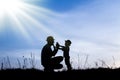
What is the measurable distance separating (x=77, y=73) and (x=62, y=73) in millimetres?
614

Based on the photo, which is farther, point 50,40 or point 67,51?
point 67,51

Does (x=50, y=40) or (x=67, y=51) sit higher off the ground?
(x=50, y=40)

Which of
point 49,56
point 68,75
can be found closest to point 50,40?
point 49,56

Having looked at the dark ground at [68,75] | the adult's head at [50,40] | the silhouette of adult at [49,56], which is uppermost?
the adult's head at [50,40]

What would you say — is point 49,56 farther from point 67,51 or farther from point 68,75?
point 68,75

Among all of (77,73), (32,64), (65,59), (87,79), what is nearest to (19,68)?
(32,64)

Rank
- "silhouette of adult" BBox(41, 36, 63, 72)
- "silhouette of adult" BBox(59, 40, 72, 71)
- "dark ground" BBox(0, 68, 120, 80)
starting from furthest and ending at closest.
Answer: "silhouette of adult" BBox(59, 40, 72, 71) → "silhouette of adult" BBox(41, 36, 63, 72) → "dark ground" BBox(0, 68, 120, 80)

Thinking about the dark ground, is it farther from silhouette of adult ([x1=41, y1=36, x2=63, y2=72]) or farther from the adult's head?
the adult's head

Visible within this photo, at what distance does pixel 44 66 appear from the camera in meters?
15.5

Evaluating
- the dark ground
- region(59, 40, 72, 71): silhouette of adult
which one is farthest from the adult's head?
the dark ground

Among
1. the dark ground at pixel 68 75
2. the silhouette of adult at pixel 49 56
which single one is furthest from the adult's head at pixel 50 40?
the dark ground at pixel 68 75

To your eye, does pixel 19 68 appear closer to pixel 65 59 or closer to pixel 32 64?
pixel 32 64

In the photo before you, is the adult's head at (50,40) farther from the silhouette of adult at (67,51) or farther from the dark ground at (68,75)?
the dark ground at (68,75)

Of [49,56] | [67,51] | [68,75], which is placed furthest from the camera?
[67,51]
